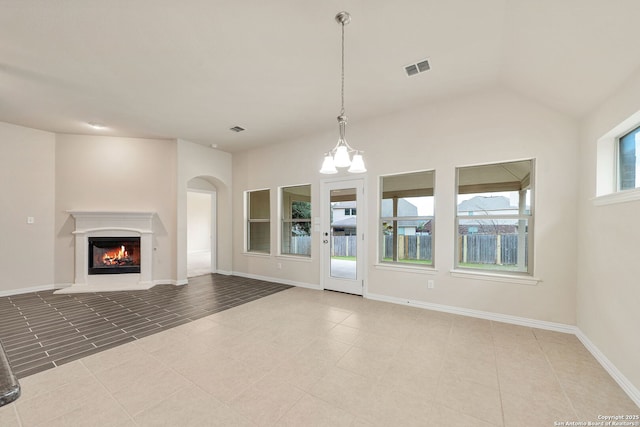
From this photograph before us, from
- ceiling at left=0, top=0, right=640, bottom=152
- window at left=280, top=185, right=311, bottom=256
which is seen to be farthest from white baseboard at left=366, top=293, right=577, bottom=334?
ceiling at left=0, top=0, right=640, bottom=152

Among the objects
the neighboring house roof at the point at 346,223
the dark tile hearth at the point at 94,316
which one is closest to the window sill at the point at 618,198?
the neighboring house roof at the point at 346,223

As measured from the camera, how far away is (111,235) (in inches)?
207

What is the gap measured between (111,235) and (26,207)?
137cm

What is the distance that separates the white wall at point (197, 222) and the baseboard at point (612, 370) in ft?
36.2

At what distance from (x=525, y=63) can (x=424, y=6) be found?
1.42 metres

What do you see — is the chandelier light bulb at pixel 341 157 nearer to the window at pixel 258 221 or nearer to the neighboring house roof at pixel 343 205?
the neighboring house roof at pixel 343 205

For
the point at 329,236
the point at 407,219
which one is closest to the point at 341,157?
the point at 407,219

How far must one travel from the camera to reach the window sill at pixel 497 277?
325 cm

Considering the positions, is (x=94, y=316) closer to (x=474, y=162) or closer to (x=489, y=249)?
(x=489, y=249)

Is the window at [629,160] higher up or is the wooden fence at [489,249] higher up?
the window at [629,160]

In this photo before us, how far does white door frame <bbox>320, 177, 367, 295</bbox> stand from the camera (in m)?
4.52

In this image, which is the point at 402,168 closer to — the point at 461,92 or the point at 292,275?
the point at 461,92

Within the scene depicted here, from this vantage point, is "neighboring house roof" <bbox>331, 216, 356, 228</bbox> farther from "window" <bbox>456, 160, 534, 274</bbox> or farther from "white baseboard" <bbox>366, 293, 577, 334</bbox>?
"window" <bbox>456, 160, 534, 274</bbox>

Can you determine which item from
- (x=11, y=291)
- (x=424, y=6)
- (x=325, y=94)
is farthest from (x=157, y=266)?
(x=424, y=6)
